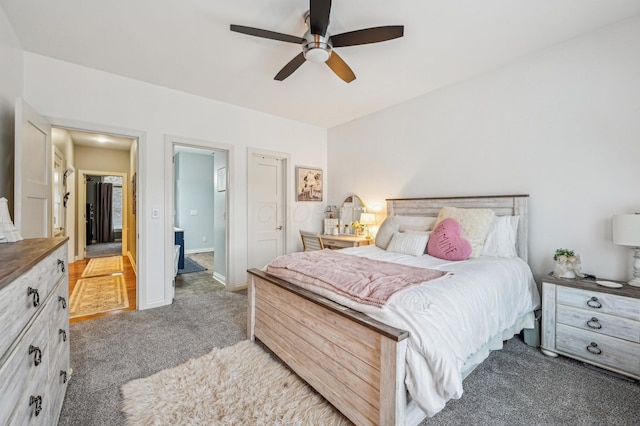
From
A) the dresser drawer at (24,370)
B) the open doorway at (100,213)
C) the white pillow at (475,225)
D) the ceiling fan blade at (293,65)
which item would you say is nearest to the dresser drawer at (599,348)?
the white pillow at (475,225)

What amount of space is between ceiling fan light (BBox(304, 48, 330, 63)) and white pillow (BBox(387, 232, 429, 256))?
182 cm

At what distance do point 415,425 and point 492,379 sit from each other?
2.89 feet

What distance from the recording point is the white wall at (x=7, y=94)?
2.14 metres

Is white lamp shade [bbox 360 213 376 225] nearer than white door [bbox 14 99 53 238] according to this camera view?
No

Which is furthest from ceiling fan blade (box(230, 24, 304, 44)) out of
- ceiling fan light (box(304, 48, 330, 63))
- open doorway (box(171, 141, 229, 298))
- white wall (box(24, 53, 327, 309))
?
open doorway (box(171, 141, 229, 298))

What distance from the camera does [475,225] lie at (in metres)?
2.70

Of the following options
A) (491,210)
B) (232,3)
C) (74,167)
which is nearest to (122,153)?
(74,167)

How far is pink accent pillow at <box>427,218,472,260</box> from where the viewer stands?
2.50 metres

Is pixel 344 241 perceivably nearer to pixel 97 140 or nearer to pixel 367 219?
pixel 367 219

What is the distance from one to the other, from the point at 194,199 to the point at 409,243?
6.31 metres

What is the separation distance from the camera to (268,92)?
11.6ft

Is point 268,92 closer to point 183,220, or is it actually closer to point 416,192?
point 416,192

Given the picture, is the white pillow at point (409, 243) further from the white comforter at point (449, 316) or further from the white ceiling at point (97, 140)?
the white ceiling at point (97, 140)

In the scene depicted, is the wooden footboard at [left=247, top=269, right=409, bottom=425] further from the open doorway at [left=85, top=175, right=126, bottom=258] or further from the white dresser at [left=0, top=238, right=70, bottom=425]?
the open doorway at [left=85, top=175, right=126, bottom=258]
